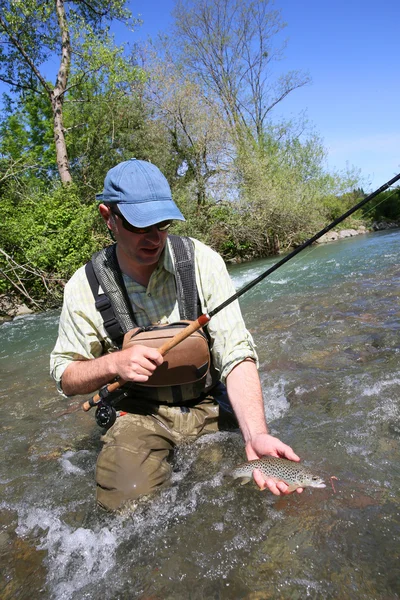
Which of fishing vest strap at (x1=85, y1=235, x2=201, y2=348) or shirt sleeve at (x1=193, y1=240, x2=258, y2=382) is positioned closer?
shirt sleeve at (x1=193, y1=240, x2=258, y2=382)

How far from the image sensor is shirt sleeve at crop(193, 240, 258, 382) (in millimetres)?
2895

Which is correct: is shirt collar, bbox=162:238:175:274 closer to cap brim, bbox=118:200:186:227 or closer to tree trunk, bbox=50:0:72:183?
cap brim, bbox=118:200:186:227

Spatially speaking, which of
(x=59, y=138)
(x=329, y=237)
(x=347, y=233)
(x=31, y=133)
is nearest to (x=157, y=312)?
(x=59, y=138)

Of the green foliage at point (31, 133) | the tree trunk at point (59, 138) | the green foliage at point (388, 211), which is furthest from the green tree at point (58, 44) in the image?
the green foliage at point (388, 211)

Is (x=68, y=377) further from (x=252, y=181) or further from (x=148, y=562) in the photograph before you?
(x=252, y=181)

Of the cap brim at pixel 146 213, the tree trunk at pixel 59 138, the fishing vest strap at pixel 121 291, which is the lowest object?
the fishing vest strap at pixel 121 291

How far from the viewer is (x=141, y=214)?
2711 mm

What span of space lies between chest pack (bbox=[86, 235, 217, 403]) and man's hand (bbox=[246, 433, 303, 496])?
2.18 feet

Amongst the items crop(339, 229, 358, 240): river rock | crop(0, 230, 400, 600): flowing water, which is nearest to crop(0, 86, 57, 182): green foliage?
crop(339, 229, 358, 240): river rock

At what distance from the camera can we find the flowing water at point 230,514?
6.95ft

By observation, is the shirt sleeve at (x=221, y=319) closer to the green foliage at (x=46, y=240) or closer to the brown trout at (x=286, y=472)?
the brown trout at (x=286, y=472)

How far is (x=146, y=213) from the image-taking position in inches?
107

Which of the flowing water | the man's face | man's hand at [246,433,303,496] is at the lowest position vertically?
the flowing water

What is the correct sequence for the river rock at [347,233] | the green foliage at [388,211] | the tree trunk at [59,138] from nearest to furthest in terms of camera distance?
the tree trunk at [59,138] → the river rock at [347,233] → the green foliage at [388,211]
